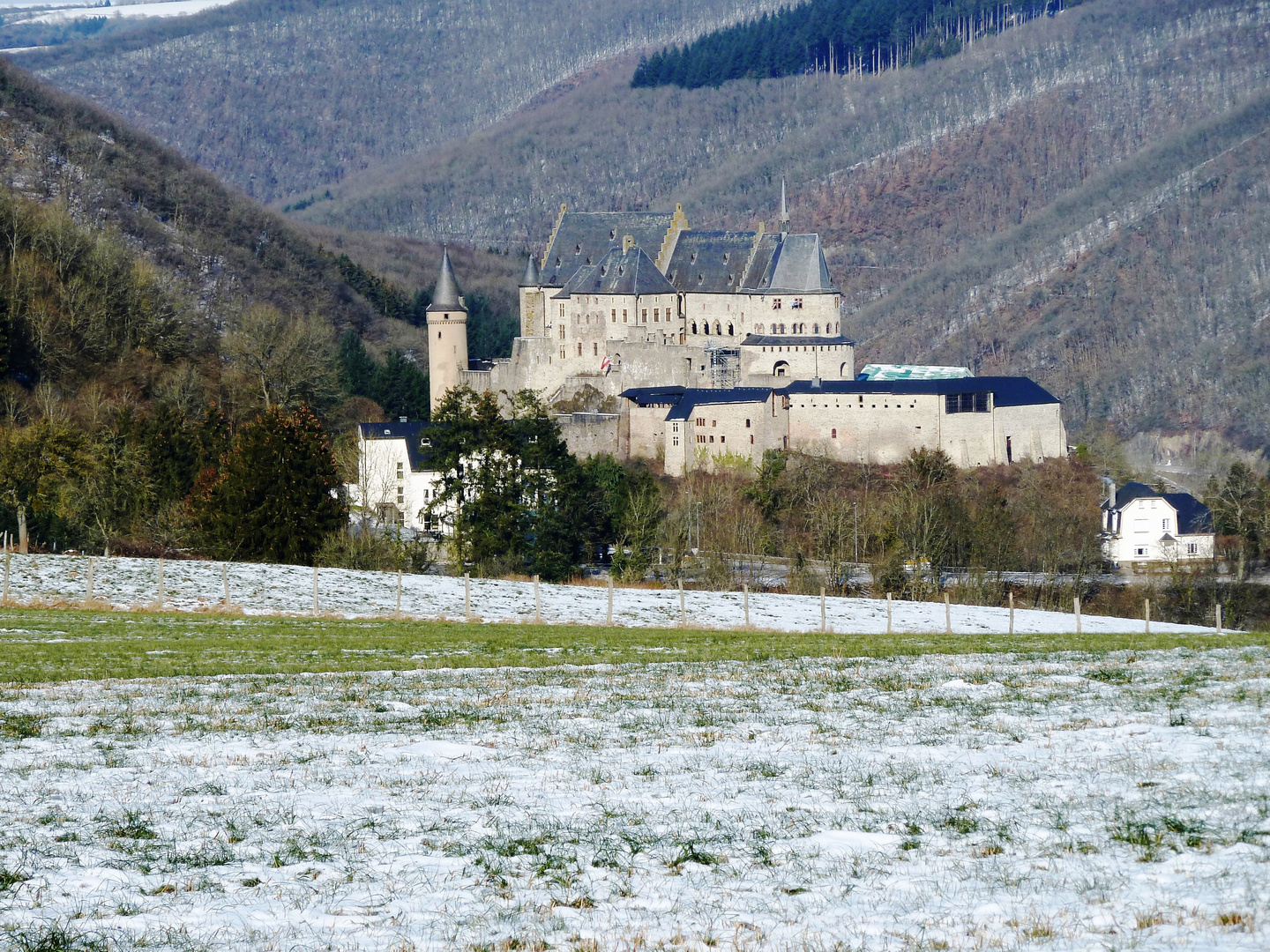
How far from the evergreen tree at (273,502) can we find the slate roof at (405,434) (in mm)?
19348

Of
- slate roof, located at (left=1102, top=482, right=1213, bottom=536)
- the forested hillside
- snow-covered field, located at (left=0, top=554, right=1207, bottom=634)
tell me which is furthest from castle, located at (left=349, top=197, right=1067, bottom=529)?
the forested hillside

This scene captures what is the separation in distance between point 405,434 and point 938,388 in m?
24.7

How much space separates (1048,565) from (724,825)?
173 ft

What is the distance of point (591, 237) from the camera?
91.2m

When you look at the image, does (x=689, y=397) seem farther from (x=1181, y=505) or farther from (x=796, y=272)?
(x=1181, y=505)

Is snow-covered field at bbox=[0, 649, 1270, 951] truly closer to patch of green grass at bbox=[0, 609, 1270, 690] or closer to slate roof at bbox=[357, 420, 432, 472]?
patch of green grass at bbox=[0, 609, 1270, 690]

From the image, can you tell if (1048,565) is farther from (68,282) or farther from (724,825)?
(724,825)

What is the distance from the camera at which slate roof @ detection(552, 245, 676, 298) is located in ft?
278

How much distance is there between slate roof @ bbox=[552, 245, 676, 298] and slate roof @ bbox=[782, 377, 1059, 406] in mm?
11162

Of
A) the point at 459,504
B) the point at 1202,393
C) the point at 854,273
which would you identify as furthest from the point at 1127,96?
the point at 459,504

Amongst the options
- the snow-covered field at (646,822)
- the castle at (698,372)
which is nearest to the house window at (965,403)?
the castle at (698,372)

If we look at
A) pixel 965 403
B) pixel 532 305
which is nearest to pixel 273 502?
pixel 965 403

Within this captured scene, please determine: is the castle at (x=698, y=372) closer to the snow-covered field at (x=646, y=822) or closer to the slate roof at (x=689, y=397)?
the slate roof at (x=689, y=397)

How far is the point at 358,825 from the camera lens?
1003 cm
